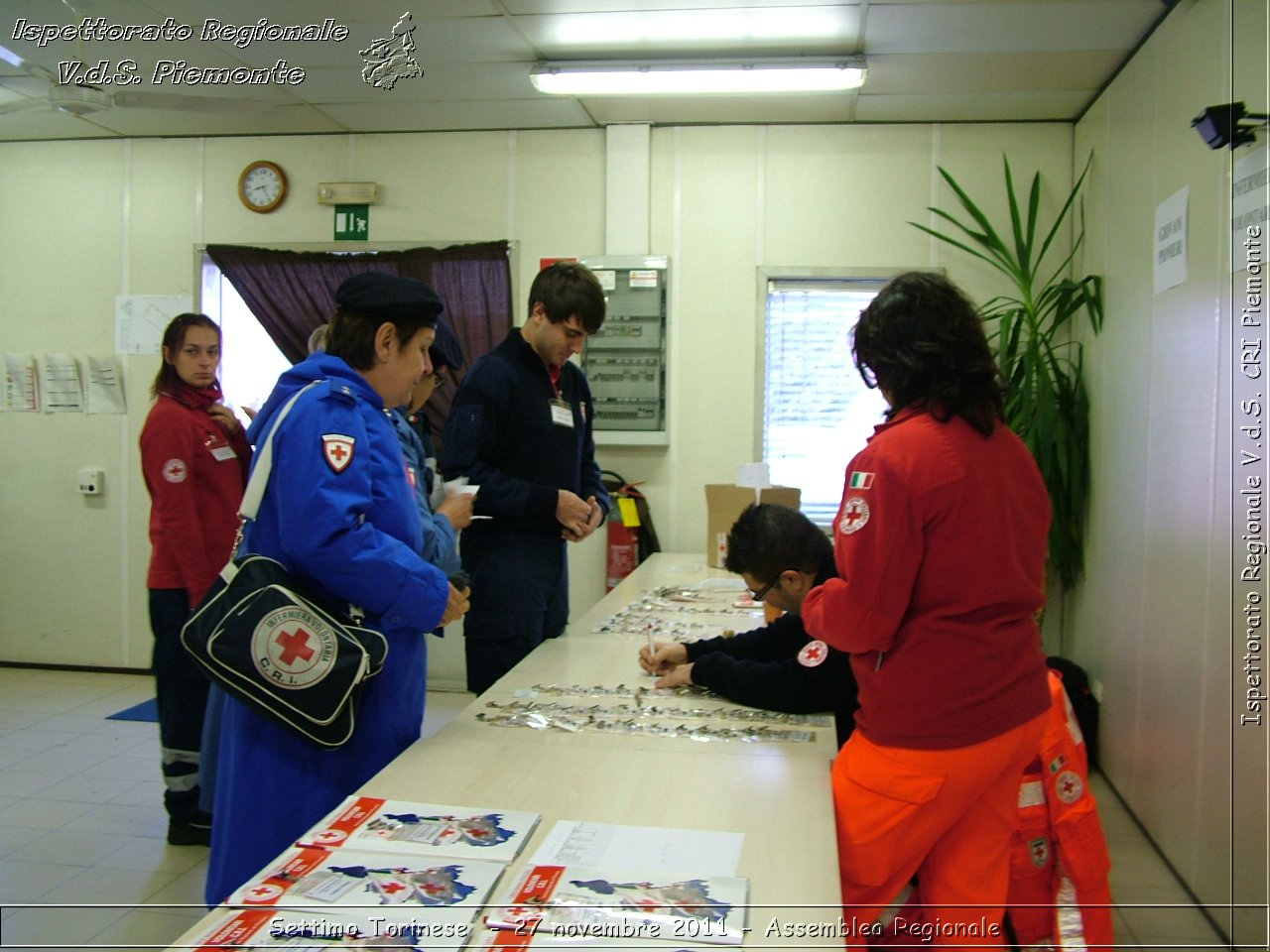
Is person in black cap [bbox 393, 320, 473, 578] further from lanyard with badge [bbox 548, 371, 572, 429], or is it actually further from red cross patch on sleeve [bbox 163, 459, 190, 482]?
red cross patch on sleeve [bbox 163, 459, 190, 482]

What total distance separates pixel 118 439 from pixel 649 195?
314 cm

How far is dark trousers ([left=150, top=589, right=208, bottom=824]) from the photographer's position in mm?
3027

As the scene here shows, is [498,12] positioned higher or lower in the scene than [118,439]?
higher

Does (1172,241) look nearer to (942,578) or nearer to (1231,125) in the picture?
(1231,125)

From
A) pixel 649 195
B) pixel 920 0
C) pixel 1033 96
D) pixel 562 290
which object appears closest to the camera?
pixel 562 290

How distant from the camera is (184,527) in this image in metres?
2.97

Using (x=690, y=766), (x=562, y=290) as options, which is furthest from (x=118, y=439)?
(x=690, y=766)

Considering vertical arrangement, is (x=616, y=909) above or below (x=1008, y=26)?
below

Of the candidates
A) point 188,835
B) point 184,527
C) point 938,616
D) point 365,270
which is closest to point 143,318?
point 365,270

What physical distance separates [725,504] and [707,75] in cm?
176

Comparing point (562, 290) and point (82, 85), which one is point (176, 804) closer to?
point (562, 290)

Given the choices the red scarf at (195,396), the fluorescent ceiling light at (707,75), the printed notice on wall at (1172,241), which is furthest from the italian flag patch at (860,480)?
the fluorescent ceiling light at (707,75)

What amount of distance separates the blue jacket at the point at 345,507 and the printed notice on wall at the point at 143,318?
391 cm

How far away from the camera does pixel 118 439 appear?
Result: 5121 millimetres
